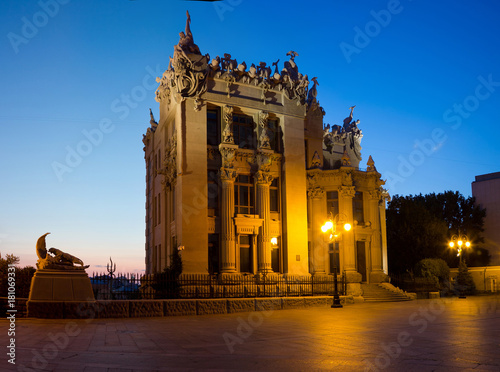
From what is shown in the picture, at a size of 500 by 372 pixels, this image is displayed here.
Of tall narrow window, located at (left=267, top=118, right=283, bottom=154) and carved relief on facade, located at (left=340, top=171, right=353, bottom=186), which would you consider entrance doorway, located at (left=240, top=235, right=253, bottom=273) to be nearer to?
tall narrow window, located at (left=267, top=118, right=283, bottom=154)

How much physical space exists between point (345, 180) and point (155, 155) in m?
17.0

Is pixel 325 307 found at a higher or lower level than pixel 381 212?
lower

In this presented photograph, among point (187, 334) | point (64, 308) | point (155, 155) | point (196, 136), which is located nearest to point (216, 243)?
point (196, 136)

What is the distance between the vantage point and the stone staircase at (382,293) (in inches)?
1432

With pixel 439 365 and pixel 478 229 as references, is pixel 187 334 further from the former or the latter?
pixel 478 229

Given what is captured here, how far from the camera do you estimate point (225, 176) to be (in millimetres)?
35062

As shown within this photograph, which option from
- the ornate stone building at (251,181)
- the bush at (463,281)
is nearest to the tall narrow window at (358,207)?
the ornate stone building at (251,181)

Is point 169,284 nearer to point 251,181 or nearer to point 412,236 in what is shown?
point 251,181

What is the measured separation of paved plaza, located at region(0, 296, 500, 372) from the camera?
32.1ft

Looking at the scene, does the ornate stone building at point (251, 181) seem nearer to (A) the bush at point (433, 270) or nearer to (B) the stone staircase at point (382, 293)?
(B) the stone staircase at point (382, 293)

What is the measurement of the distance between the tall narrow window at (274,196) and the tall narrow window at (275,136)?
2.60m

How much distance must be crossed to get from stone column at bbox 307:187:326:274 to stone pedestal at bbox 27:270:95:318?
22.1 m

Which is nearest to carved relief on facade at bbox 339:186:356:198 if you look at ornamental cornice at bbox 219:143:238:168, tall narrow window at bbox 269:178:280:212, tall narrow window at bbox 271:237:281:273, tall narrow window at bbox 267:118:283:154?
Answer: tall narrow window at bbox 269:178:280:212

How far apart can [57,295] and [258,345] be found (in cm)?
1022
